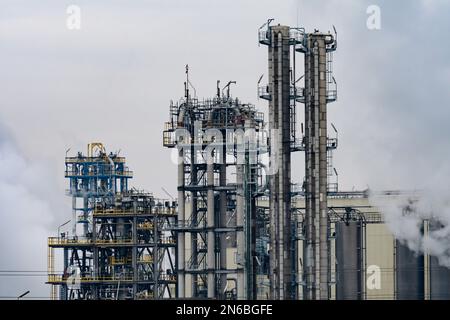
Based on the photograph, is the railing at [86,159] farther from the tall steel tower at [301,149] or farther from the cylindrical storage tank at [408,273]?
the cylindrical storage tank at [408,273]

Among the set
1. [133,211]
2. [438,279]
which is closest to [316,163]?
[438,279]

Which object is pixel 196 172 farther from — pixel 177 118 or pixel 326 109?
pixel 326 109

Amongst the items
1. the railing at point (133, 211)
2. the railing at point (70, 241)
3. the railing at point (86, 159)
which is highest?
the railing at point (86, 159)

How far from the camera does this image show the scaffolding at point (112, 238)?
175 feet

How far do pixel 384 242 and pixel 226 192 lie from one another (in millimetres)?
8683

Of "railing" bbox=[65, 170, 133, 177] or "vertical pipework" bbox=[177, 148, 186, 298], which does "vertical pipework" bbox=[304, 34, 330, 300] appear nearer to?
"vertical pipework" bbox=[177, 148, 186, 298]

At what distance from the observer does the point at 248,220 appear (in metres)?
48.9

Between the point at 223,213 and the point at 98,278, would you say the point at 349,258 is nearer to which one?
the point at 223,213

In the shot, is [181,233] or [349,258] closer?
[181,233]

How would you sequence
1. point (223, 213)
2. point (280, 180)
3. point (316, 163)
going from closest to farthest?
1. point (316, 163)
2. point (280, 180)
3. point (223, 213)

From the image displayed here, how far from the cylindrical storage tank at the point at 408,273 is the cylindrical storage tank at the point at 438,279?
1051 millimetres

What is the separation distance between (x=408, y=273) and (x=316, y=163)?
10.6 m

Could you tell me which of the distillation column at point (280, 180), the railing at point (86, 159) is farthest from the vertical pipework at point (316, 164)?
the railing at point (86, 159)

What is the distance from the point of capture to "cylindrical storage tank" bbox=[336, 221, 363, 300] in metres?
53.5
